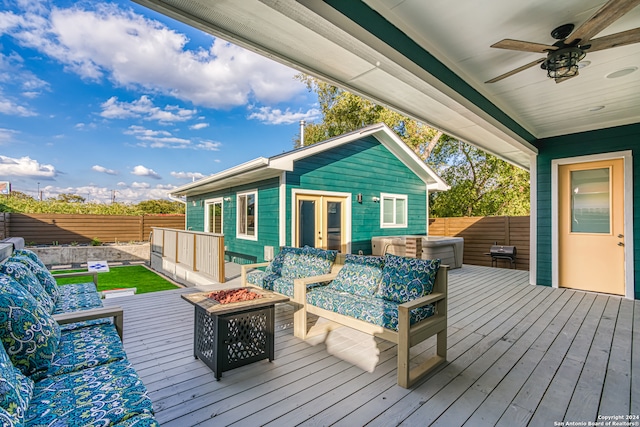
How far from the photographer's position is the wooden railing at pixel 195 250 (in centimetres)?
572

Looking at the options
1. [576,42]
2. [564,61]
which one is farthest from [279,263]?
[576,42]

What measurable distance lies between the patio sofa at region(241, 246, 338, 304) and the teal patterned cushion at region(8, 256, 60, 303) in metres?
2.11

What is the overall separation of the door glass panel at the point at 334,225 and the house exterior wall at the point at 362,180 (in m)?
0.36

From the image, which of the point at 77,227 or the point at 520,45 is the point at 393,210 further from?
the point at 77,227

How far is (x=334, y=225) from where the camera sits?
25.6ft

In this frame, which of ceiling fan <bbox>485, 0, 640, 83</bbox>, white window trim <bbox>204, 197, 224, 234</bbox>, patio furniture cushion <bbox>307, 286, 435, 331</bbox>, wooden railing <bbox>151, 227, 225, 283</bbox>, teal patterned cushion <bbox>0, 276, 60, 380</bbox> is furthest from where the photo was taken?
white window trim <bbox>204, 197, 224, 234</bbox>

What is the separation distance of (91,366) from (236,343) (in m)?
1.08

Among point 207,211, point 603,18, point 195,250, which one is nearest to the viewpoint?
point 603,18

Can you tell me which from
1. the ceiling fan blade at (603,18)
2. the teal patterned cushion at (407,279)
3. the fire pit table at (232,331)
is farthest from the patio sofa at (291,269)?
the ceiling fan blade at (603,18)

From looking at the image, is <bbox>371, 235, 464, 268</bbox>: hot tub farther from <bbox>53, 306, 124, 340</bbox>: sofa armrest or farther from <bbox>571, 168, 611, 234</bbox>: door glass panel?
<bbox>53, 306, 124, 340</bbox>: sofa armrest

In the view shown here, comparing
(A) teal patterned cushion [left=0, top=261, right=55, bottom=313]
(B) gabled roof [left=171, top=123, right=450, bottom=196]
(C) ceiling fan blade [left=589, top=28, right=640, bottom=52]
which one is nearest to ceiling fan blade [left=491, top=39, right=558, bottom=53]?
(C) ceiling fan blade [left=589, top=28, right=640, bottom=52]

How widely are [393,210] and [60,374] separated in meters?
8.46

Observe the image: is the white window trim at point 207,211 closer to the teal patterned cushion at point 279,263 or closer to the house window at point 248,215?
the house window at point 248,215

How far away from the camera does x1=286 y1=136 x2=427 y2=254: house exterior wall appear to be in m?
7.21
